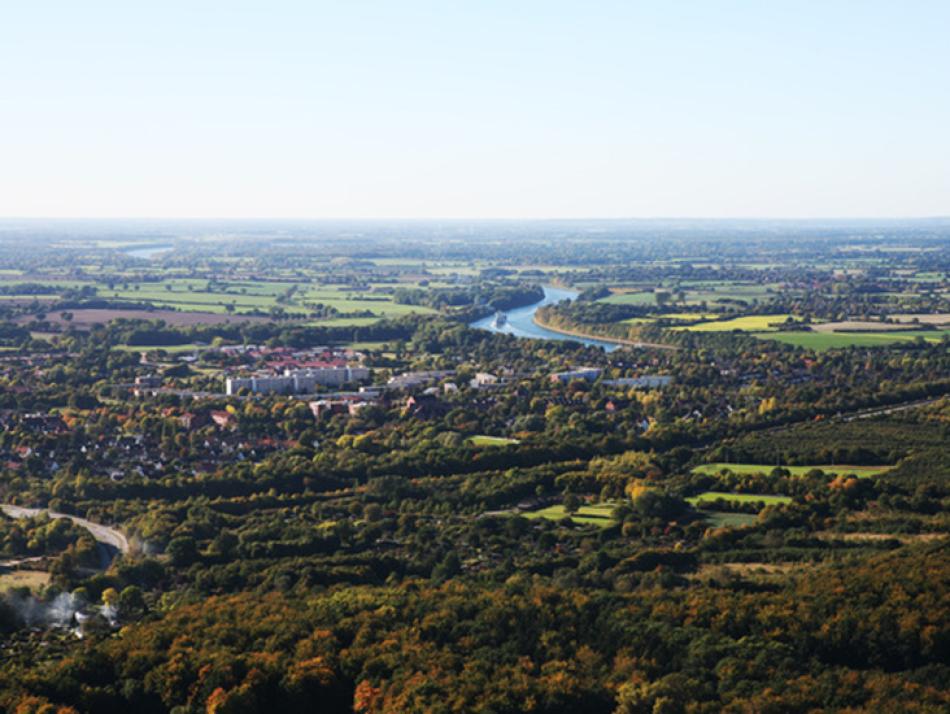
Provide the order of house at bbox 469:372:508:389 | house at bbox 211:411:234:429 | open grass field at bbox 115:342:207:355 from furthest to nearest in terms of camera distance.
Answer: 1. open grass field at bbox 115:342:207:355
2. house at bbox 469:372:508:389
3. house at bbox 211:411:234:429

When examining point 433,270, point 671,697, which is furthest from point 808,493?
point 433,270

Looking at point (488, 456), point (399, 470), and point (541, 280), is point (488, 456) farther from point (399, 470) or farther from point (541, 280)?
point (541, 280)

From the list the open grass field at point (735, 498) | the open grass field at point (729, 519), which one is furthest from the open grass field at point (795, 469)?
the open grass field at point (729, 519)

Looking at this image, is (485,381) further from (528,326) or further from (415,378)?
(528,326)

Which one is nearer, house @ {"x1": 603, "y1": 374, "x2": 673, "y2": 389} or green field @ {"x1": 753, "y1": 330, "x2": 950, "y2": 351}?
house @ {"x1": 603, "y1": 374, "x2": 673, "y2": 389}

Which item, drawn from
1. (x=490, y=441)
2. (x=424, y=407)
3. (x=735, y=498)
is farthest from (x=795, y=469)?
(x=424, y=407)

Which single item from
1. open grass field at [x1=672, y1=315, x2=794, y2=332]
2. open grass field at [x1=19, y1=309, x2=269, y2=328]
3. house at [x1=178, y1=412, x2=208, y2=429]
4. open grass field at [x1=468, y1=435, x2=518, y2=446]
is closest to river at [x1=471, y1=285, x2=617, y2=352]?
open grass field at [x1=672, y1=315, x2=794, y2=332]

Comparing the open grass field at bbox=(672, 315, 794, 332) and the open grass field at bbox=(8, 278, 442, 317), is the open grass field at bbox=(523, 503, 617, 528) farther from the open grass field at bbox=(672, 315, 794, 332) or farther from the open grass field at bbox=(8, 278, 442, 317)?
the open grass field at bbox=(8, 278, 442, 317)
